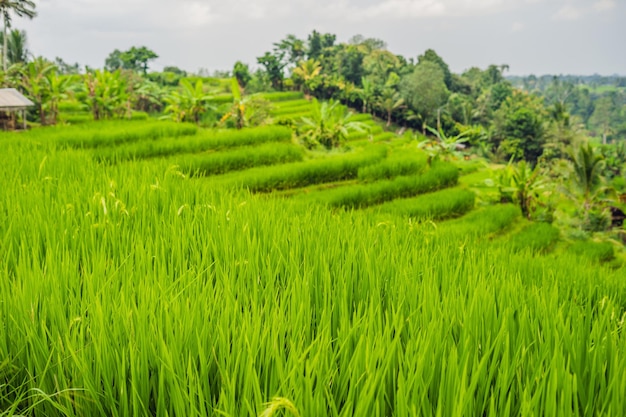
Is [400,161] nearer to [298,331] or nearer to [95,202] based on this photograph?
[95,202]

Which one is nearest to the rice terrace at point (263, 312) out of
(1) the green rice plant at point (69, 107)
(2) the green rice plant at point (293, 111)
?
(1) the green rice plant at point (69, 107)

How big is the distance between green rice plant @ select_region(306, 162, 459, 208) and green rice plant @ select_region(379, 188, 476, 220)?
0.78 ft

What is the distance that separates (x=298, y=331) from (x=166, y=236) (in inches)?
31.2

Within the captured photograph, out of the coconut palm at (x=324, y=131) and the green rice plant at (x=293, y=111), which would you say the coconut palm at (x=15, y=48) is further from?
the coconut palm at (x=324, y=131)

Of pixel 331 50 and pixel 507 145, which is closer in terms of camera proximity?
pixel 507 145

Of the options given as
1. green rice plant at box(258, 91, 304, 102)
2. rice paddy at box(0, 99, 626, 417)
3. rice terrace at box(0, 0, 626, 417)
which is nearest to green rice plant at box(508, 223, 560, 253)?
rice terrace at box(0, 0, 626, 417)

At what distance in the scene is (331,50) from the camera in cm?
4025

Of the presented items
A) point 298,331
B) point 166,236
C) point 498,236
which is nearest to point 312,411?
point 298,331

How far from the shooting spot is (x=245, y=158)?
26.1 ft

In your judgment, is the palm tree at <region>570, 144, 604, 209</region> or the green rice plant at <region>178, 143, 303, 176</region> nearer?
the green rice plant at <region>178, 143, 303, 176</region>

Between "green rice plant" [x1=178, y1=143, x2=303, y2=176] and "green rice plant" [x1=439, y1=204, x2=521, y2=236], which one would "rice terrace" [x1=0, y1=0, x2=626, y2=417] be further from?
"green rice plant" [x1=178, y1=143, x2=303, y2=176]

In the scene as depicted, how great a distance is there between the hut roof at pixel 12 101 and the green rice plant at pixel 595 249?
11038 mm

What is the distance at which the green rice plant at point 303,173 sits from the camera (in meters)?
7.09

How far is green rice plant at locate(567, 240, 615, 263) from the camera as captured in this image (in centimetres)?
726
